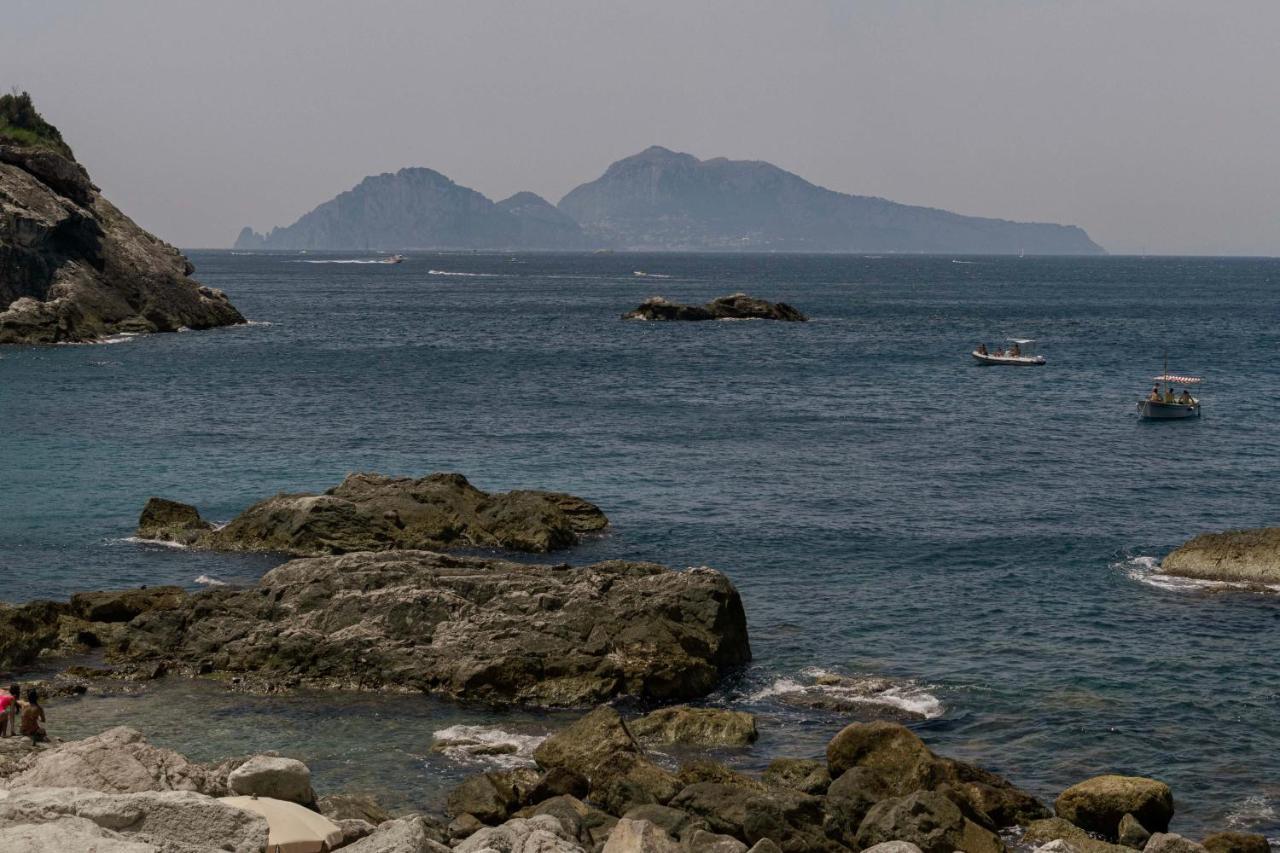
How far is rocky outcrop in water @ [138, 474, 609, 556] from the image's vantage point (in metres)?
49.4

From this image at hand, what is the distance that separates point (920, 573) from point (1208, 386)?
2663 inches

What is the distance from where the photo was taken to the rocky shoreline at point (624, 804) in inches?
819

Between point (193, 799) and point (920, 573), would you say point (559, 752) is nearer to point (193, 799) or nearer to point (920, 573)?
point (193, 799)

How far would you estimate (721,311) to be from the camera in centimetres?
17875

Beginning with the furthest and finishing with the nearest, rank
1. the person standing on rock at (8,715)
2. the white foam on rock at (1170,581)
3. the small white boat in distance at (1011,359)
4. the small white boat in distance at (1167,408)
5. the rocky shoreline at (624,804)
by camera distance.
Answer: the small white boat in distance at (1011,359)
the small white boat in distance at (1167,408)
the white foam on rock at (1170,581)
the person standing on rock at (8,715)
the rocky shoreline at (624,804)

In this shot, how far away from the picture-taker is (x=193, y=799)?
2083 cm

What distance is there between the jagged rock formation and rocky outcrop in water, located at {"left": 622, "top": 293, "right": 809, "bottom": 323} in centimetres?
5449

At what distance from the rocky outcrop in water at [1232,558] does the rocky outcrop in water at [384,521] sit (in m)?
21.1

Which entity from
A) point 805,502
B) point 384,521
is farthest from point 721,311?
point 384,521

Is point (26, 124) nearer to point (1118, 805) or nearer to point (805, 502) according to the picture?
point (805, 502)

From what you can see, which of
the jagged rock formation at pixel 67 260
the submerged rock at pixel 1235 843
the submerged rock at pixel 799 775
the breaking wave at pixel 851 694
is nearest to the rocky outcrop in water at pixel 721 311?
the jagged rock formation at pixel 67 260

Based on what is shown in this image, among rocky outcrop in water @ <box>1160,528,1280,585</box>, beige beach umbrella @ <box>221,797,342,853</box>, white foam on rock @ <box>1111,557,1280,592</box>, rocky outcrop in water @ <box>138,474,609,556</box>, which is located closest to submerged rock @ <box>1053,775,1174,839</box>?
beige beach umbrella @ <box>221,797,342,853</box>

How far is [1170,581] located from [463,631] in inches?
963

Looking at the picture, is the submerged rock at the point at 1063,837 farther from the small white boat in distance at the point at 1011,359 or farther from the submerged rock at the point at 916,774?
the small white boat in distance at the point at 1011,359
